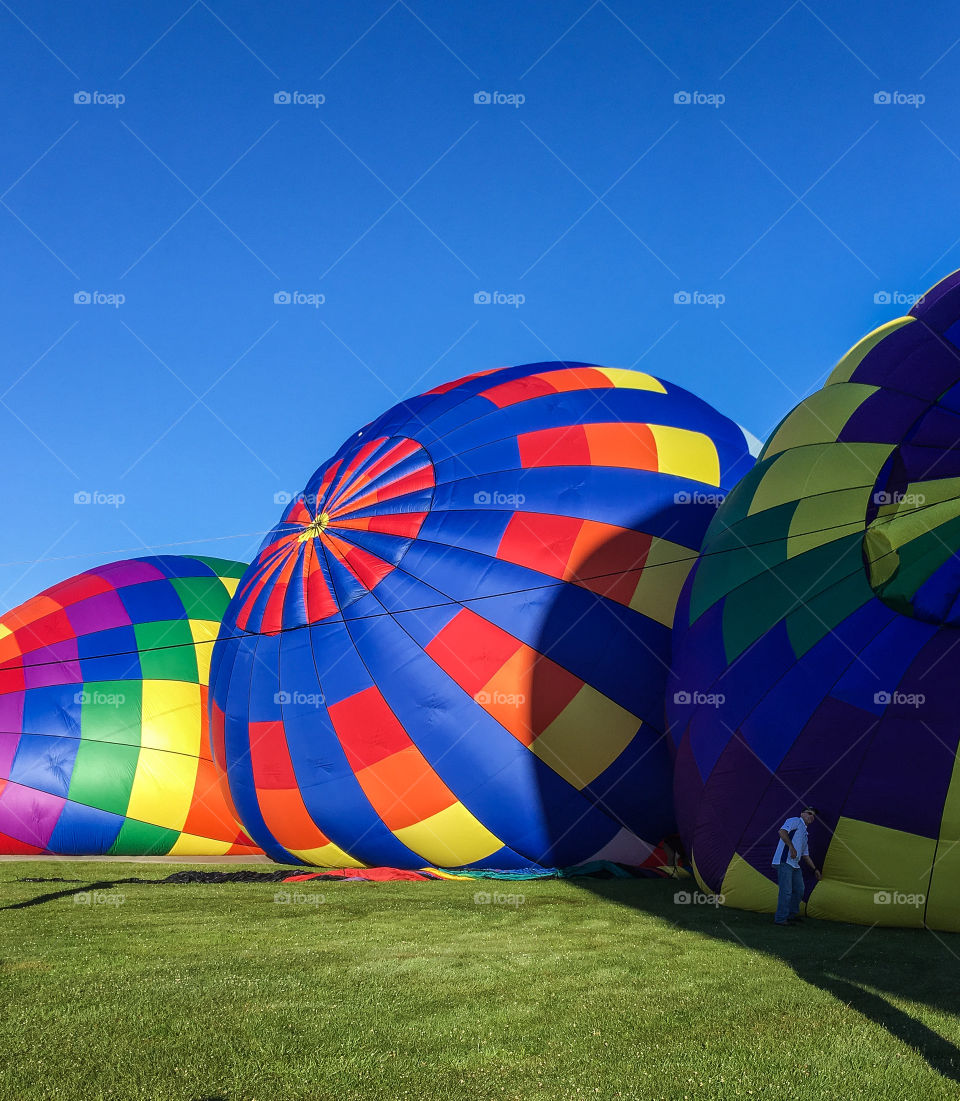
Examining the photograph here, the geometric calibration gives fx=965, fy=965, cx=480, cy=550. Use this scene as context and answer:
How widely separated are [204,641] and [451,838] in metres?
5.56

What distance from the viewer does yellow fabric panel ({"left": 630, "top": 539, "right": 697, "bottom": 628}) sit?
33.7 feet

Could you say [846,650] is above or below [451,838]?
above

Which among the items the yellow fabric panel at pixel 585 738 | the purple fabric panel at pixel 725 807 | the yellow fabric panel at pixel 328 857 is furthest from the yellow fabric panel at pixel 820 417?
the yellow fabric panel at pixel 328 857

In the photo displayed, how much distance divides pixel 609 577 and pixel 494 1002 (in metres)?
6.22

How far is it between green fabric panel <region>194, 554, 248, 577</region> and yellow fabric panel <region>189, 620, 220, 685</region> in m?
1.44

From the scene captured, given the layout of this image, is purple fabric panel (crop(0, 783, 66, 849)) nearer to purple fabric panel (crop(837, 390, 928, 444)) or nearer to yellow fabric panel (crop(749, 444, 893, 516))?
yellow fabric panel (crop(749, 444, 893, 516))

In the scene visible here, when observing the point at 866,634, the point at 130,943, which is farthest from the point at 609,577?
the point at 130,943

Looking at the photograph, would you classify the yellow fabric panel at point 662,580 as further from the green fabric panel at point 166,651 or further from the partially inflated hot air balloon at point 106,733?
the green fabric panel at point 166,651

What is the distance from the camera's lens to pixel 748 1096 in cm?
342

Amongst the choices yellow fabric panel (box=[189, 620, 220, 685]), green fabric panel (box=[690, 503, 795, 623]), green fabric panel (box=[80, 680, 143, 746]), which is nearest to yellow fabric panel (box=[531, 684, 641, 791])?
green fabric panel (box=[690, 503, 795, 623])

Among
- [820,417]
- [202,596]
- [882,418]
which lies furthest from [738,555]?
[202,596]

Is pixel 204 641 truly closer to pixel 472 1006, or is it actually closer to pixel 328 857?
pixel 328 857

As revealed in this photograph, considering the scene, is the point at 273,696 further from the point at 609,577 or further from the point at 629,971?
the point at 629,971

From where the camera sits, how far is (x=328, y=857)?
10688 millimetres
